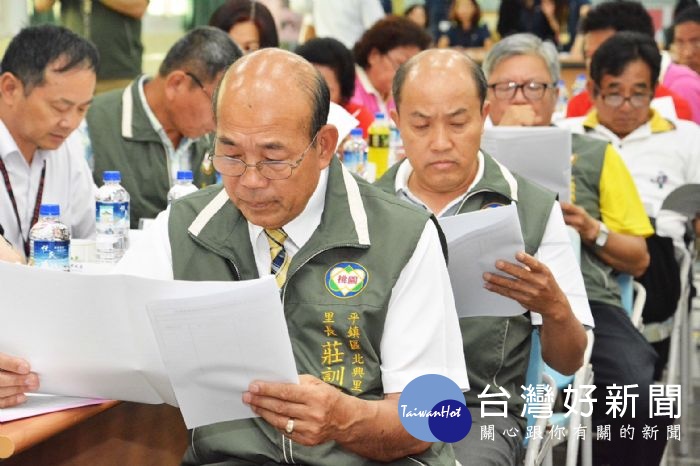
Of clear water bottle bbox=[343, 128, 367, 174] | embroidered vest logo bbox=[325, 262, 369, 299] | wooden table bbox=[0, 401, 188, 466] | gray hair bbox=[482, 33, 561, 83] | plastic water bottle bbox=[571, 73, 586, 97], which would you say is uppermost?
plastic water bottle bbox=[571, 73, 586, 97]

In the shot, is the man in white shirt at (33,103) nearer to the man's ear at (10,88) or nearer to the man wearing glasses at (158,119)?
the man's ear at (10,88)

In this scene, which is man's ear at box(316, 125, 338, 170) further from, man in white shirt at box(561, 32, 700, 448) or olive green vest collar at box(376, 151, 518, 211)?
man in white shirt at box(561, 32, 700, 448)

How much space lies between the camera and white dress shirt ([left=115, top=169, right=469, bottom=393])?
1942 mm

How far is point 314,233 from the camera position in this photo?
2002 mm

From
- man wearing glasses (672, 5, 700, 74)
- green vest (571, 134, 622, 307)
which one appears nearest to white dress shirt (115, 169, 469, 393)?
green vest (571, 134, 622, 307)

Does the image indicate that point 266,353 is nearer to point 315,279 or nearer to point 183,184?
point 315,279

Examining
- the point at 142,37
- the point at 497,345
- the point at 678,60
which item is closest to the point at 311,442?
the point at 497,345

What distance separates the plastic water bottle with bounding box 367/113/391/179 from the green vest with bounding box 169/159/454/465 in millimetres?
2460

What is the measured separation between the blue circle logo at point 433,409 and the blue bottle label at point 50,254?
1.19 meters

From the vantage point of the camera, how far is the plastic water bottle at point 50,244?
2711 millimetres

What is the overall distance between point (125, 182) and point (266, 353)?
86.9 inches

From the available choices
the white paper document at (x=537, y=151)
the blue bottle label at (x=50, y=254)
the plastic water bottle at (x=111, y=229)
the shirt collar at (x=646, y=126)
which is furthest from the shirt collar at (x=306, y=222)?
the shirt collar at (x=646, y=126)

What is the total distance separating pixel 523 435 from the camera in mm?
2572

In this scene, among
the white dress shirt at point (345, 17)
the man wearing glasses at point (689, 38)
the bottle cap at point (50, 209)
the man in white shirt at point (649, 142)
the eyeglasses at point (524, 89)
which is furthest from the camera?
the white dress shirt at point (345, 17)
